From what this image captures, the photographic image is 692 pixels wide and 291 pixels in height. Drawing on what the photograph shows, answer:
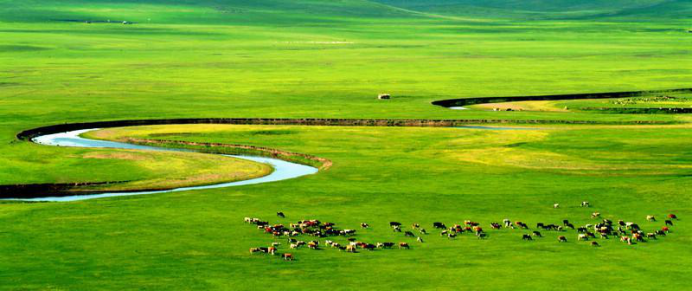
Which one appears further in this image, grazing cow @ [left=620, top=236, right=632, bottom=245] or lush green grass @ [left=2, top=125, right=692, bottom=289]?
grazing cow @ [left=620, top=236, right=632, bottom=245]

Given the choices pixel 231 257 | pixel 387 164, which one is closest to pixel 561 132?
pixel 387 164

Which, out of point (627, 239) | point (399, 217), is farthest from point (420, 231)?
point (627, 239)

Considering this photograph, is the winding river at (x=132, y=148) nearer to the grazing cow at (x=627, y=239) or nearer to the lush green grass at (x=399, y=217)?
the lush green grass at (x=399, y=217)

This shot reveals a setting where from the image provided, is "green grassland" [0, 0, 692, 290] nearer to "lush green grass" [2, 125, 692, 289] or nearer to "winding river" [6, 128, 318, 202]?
"lush green grass" [2, 125, 692, 289]

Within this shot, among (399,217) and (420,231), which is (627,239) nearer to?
(420,231)

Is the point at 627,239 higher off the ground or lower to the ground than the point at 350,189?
lower

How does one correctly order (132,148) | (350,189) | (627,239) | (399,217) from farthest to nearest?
(132,148), (350,189), (399,217), (627,239)

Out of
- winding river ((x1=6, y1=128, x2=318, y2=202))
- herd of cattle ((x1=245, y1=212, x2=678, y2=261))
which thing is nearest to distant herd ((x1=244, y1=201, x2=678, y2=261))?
herd of cattle ((x1=245, y1=212, x2=678, y2=261))

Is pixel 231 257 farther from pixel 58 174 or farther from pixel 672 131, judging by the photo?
pixel 672 131
